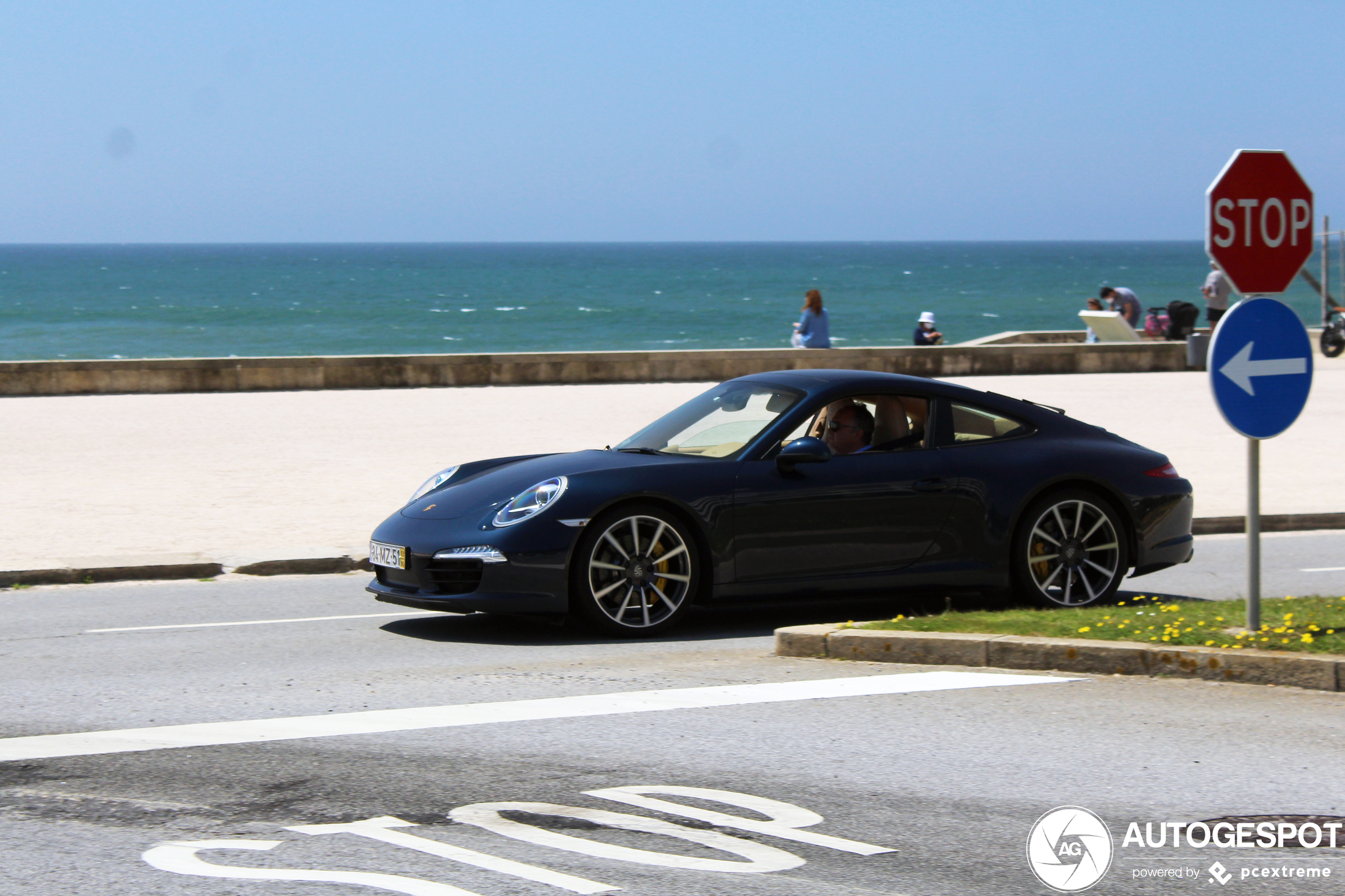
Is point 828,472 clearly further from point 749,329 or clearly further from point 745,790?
point 749,329

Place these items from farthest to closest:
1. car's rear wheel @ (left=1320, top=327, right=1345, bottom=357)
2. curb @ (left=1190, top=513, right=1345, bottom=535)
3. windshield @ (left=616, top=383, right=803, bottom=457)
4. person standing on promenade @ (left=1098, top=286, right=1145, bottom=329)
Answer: car's rear wheel @ (left=1320, top=327, right=1345, bottom=357)
person standing on promenade @ (left=1098, top=286, right=1145, bottom=329)
curb @ (left=1190, top=513, right=1345, bottom=535)
windshield @ (left=616, top=383, right=803, bottom=457)

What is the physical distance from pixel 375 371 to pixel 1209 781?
21243 millimetres

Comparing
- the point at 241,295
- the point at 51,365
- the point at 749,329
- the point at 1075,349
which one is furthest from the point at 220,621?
the point at 241,295

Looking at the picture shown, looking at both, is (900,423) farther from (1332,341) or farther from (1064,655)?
(1332,341)

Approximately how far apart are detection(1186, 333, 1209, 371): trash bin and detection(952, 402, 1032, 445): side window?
1769 mm

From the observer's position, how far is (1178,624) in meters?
7.52

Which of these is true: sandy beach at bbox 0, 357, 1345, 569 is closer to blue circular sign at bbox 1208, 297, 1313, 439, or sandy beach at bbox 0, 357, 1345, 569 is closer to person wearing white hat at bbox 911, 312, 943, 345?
person wearing white hat at bbox 911, 312, 943, 345

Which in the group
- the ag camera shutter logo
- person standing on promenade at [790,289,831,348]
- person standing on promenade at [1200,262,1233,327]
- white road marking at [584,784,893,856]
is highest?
person standing on promenade at [1200,262,1233,327]

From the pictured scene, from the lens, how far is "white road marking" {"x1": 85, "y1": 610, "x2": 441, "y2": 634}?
8602 mm

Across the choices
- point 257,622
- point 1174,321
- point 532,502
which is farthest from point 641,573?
point 1174,321

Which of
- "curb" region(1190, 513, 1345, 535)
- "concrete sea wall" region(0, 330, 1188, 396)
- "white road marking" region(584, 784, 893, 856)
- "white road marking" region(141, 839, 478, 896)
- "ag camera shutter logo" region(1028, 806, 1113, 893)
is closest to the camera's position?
"white road marking" region(141, 839, 478, 896)

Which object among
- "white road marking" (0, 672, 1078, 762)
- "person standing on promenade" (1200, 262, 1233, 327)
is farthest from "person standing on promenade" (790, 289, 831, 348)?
"white road marking" (0, 672, 1078, 762)

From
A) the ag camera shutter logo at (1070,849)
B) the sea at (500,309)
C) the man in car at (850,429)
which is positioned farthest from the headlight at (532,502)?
the sea at (500,309)

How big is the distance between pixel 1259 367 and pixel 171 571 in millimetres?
6883
